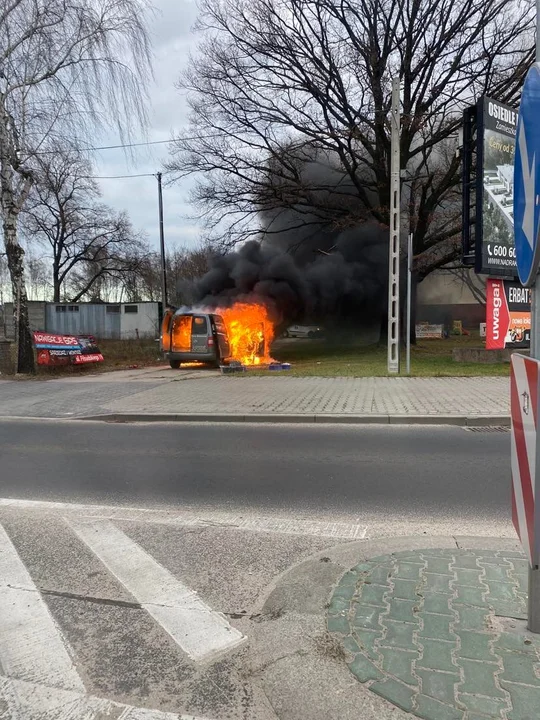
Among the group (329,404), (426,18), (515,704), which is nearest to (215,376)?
(329,404)

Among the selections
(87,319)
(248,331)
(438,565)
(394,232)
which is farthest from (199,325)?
(87,319)

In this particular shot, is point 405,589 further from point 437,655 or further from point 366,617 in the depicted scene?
point 437,655

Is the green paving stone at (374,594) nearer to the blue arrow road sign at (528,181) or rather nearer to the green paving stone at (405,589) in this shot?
the green paving stone at (405,589)

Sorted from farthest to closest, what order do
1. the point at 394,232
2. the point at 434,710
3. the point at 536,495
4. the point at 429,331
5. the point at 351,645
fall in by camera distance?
the point at 429,331, the point at 394,232, the point at 351,645, the point at 536,495, the point at 434,710

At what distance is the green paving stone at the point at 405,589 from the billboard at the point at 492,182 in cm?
883

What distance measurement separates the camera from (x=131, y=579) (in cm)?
330

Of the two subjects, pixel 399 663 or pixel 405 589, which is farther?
pixel 405 589

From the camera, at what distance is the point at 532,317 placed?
239 cm

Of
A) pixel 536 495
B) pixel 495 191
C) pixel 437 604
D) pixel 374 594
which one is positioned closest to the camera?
pixel 536 495

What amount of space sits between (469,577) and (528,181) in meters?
2.17

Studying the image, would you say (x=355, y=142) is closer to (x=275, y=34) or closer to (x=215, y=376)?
(x=275, y=34)

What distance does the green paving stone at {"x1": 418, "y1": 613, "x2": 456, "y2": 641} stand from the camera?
2479 millimetres

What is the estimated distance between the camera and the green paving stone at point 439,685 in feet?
6.91

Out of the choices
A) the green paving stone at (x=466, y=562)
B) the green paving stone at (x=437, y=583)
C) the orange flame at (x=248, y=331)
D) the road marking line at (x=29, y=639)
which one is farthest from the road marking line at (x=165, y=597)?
the orange flame at (x=248, y=331)
